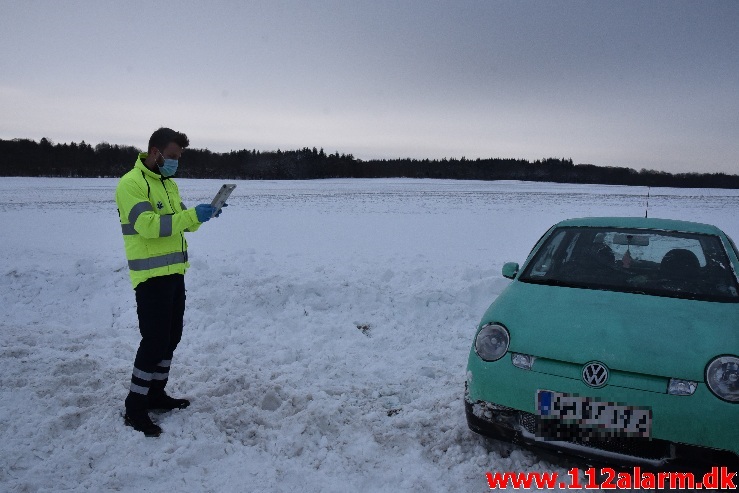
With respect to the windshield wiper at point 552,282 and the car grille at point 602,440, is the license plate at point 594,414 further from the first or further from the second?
the windshield wiper at point 552,282

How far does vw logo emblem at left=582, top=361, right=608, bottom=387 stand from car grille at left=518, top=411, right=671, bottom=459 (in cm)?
28

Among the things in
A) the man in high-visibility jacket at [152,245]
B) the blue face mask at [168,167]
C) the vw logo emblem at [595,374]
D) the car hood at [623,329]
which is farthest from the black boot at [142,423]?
the vw logo emblem at [595,374]

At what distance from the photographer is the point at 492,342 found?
3178 mm

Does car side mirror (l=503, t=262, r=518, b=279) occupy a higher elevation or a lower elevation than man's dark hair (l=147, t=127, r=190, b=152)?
lower

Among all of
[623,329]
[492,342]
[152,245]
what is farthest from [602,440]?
[152,245]

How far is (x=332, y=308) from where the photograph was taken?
21.4ft

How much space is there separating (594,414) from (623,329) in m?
0.60

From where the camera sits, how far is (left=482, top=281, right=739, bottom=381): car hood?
2.75 meters

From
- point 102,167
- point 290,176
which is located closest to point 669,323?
point 290,176

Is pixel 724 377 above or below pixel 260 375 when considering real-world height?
above

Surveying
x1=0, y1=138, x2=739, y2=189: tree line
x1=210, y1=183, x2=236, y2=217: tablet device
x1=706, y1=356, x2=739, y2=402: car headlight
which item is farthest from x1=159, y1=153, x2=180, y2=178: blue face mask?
x1=0, y1=138, x2=739, y2=189: tree line

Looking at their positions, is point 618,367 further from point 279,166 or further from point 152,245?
point 279,166

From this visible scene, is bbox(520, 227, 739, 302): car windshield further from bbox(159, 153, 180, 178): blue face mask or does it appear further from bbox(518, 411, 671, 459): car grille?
bbox(159, 153, 180, 178): blue face mask

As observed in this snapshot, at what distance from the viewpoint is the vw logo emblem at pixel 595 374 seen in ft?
9.02
